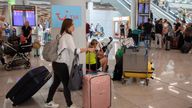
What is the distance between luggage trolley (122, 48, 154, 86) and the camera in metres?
4.91

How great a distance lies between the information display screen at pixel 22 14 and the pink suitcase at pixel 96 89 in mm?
7136

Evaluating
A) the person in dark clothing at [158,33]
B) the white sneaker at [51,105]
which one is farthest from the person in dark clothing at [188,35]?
the white sneaker at [51,105]

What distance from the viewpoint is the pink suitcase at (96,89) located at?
315cm

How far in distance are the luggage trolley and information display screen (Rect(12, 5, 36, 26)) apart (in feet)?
19.8

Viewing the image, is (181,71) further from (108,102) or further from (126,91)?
(108,102)

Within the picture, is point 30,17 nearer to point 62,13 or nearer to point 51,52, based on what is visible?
point 62,13

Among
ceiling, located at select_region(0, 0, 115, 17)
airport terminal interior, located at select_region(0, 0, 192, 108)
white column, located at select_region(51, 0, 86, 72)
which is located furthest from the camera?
ceiling, located at select_region(0, 0, 115, 17)

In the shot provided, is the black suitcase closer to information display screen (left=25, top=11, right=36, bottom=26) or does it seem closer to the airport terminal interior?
the airport terminal interior

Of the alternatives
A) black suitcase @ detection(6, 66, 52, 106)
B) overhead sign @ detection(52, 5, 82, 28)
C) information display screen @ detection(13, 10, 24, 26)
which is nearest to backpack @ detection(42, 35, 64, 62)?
black suitcase @ detection(6, 66, 52, 106)

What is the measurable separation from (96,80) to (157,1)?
15.9 m

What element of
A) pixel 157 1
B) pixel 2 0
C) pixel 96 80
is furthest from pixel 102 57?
pixel 2 0

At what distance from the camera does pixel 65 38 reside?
3219 mm

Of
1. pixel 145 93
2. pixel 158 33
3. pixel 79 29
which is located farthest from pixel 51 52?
pixel 158 33

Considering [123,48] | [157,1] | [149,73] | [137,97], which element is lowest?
[137,97]
